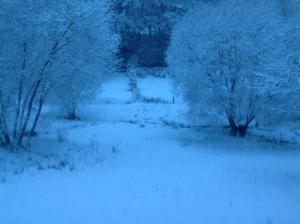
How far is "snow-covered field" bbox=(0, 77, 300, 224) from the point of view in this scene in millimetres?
8680

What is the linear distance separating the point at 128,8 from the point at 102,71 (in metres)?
25.2

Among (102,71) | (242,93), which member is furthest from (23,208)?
(102,71)

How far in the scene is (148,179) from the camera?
37.7 feet

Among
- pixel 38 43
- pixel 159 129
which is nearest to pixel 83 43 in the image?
pixel 38 43

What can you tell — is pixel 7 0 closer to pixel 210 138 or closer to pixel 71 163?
pixel 71 163

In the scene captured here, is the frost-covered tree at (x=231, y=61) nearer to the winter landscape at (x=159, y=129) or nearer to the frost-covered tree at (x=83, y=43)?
the winter landscape at (x=159, y=129)

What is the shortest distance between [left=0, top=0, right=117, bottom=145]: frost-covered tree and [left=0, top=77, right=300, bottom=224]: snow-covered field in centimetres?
223

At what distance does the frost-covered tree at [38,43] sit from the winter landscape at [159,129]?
37 millimetres

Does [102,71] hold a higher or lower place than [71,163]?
higher

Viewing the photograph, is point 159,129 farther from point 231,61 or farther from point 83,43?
point 83,43

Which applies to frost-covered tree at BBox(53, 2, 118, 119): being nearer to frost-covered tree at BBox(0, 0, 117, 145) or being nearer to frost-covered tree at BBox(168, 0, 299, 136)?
frost-covered tree at BBox(0, 0, 117, 145)

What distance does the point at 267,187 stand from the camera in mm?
11273

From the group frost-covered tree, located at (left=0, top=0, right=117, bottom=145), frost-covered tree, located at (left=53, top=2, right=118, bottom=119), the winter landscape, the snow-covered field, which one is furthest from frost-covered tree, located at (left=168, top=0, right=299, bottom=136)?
frost-covered tree, located at (left=0, top=0, right=117, bottom=145)

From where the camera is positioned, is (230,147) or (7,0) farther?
(230,147)
